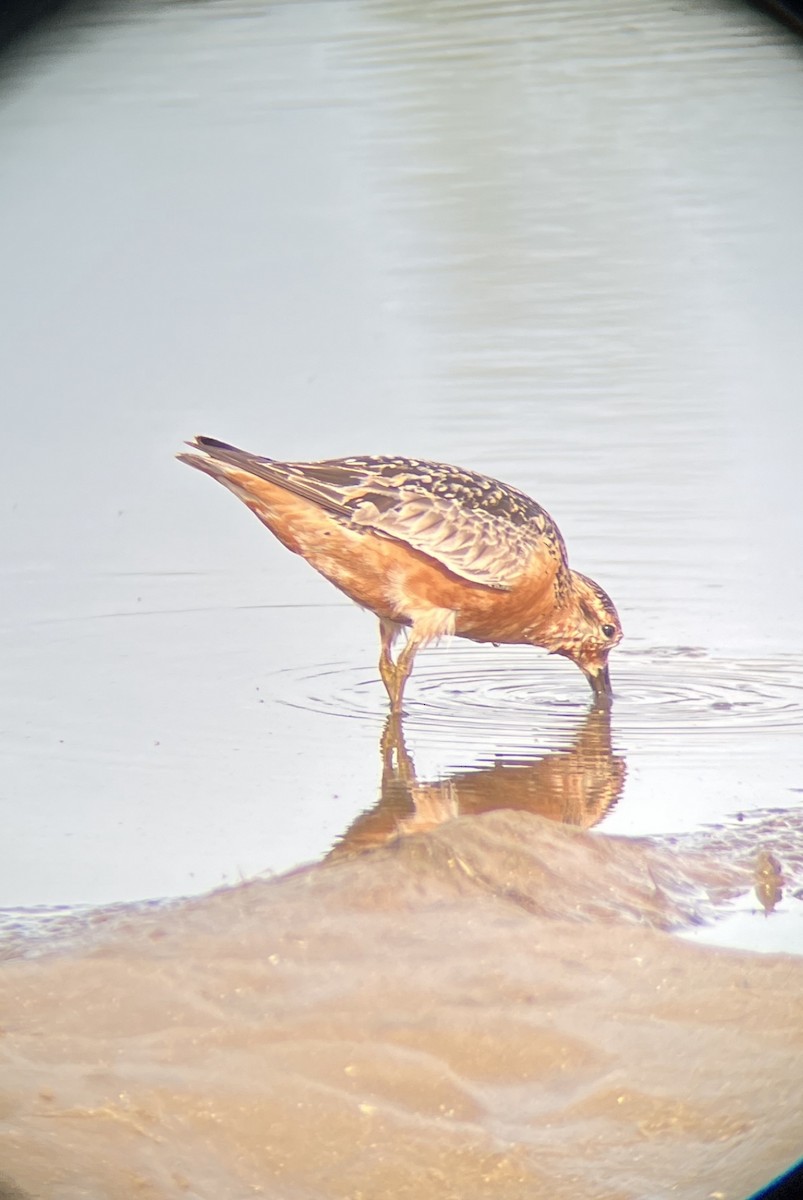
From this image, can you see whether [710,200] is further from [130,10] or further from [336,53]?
[130,10]

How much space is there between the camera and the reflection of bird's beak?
4105mm

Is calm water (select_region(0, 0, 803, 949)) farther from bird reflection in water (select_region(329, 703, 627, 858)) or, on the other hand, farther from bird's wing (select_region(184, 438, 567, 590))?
bird's wing (select_region(184, 438, 567, 590))

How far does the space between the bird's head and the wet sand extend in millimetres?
2160

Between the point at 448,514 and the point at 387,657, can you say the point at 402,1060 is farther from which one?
the point at 448,514

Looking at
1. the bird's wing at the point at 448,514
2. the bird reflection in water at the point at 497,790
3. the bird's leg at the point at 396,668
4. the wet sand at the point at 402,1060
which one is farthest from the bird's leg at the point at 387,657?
the wet sand at the point at 402,1060

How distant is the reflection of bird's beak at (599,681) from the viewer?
4.11 metres

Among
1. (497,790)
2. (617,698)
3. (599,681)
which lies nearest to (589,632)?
(599,681)

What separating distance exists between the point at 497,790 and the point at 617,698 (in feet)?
3.53

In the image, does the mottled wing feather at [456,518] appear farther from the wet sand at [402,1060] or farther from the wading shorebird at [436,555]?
the wet sand at [402,1060]

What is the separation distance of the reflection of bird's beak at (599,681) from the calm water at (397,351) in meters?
0.51

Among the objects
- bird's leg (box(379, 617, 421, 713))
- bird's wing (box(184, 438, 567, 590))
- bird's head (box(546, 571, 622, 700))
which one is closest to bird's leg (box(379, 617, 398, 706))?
bird's leg (box(379, 617, 421, 713))

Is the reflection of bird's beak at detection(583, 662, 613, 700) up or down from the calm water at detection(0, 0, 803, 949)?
down

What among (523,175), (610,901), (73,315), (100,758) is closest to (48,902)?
(100,758)

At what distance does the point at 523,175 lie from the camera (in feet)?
5.22
